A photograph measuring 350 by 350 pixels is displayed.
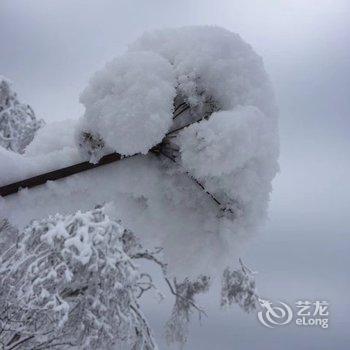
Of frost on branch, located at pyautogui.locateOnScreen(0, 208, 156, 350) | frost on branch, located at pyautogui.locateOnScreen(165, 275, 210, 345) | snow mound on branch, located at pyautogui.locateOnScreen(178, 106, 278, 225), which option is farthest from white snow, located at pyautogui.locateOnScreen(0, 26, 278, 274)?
frost on branch, located at pyautogui.locateOnScreen(165, 275, 210, 345)

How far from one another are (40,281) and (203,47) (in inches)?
171

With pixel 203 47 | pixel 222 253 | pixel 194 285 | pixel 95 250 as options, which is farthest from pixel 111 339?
pixel 203 47

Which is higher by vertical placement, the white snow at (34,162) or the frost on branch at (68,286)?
the white snow at (34,162)

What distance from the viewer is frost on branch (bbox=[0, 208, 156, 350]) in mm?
5281

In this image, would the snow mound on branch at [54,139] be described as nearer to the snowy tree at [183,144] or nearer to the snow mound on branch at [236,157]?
the snowy tree at [183,144]

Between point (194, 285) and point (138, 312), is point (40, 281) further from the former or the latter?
point (194, 285)

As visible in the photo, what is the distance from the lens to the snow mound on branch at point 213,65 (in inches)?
65.6

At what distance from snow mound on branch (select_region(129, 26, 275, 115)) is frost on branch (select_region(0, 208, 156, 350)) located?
13.0ft

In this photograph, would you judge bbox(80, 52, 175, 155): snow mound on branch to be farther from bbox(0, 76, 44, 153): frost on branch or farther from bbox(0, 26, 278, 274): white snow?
bbox(0, 76, 44, 153): frost on branch

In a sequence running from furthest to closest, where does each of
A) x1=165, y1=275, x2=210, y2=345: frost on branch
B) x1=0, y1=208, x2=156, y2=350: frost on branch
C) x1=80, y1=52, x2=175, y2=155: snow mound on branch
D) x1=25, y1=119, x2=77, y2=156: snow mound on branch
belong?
1. x1=165, y1=275, x2=210, y2=345: frost on branch
2. x1=0, y1=208, x2=156, y2=350: frost on branch
3. x1=25, y1=119, x2=77, y2=156: snow mound on branch
4. x1=80, y1=52, x2=175, y2=155: snow mound on branch

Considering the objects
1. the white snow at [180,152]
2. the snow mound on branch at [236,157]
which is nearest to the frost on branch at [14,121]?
the white snow at [180,152]

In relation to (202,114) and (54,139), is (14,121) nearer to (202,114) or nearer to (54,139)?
(54,139)

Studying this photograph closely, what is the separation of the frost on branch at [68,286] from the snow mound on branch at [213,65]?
3.97m

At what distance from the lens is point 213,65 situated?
1704 mm
